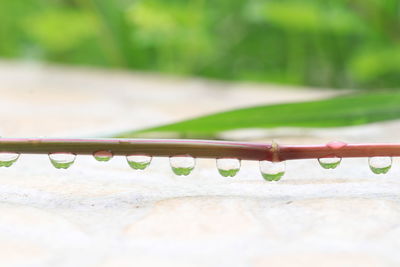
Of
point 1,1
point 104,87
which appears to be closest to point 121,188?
point 104,87

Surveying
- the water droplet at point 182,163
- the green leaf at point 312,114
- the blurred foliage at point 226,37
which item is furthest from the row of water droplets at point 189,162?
the blurred foliage at point 226,37

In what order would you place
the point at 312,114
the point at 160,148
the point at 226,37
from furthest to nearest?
the point at 226,37
the point at 312,114
the point at 160,148

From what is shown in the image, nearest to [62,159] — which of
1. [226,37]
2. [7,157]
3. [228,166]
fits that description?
[7,157]

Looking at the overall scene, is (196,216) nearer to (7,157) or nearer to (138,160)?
(138,160)

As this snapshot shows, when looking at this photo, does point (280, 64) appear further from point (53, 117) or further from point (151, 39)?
point (53, 117)

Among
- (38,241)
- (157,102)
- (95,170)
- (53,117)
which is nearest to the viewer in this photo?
(38,241)

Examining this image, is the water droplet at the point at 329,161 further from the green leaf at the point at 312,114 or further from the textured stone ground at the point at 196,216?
the green leaf at the point at 312,114

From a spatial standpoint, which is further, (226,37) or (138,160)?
(226,37)
